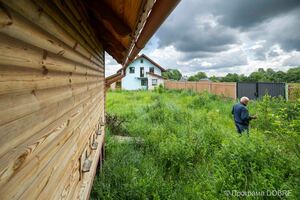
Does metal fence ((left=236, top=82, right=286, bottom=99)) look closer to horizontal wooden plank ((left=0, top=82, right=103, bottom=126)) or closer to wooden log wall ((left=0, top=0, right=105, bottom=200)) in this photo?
wooden log wall ((left=0, top=0, right=105, bottom=200))

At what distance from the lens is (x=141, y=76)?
41.6m

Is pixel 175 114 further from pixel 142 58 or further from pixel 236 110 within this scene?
pixel 142 58

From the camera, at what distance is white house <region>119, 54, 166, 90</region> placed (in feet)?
137

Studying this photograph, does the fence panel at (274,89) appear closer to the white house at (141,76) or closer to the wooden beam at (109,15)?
the wooden beam at (109,15)

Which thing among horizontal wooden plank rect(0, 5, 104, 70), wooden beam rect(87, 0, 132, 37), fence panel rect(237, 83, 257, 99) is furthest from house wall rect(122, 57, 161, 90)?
horizontal wooden plank rect(0, 5, 104, 70)

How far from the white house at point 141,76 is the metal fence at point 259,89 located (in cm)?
2463

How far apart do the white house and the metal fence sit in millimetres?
24631

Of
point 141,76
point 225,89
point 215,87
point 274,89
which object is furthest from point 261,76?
point 274,89

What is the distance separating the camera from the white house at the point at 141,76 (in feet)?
137

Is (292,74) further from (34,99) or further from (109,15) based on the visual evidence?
(34,99)

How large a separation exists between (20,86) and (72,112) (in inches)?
42.4

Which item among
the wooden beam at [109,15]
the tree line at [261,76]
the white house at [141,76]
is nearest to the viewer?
the wooden beam at [109,15]

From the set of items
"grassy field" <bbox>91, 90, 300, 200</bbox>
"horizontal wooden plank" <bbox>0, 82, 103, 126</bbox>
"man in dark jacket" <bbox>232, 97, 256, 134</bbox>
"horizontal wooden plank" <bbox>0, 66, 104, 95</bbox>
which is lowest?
"grassy field" <bbox>91, 90, 300, 200</bbox>

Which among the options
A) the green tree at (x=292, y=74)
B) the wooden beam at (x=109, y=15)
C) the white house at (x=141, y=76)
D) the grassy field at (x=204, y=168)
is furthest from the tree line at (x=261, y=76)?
the wooden beam at (x=109, y=15)
